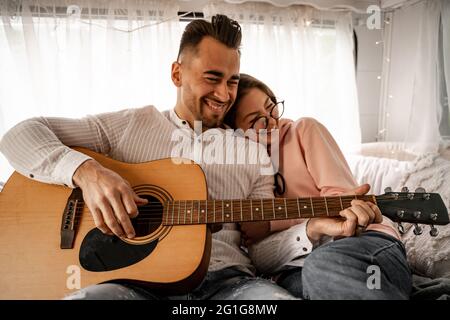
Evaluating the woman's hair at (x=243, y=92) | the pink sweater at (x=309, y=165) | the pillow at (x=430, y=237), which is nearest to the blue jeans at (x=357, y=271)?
the pink sweater at (x=309, y=165)

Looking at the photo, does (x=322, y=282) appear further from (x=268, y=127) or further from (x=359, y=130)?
(x=359, y=130)

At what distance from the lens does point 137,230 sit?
88 cm

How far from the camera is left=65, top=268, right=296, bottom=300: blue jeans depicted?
2.26ft

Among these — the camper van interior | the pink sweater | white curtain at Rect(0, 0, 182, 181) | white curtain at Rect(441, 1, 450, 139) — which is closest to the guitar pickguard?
the pink sweater

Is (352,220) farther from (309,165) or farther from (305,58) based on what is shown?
(305,58)

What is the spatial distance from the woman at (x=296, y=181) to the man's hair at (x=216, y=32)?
0.76 ft

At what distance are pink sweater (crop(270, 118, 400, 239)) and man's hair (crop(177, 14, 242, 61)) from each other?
44 centimetres

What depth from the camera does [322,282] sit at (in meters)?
0.69

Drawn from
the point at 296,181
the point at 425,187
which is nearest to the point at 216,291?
the point at 296,181

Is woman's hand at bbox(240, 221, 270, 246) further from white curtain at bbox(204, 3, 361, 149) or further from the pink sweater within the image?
white curtain at bbox(204, 3, 361, 149)

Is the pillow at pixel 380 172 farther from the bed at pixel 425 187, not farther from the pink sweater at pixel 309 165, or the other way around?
the pink sweater at pixel 309 165

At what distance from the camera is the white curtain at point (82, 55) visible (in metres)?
2.02
